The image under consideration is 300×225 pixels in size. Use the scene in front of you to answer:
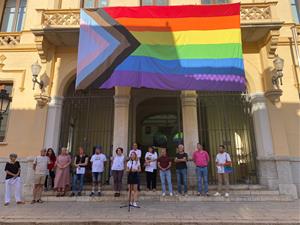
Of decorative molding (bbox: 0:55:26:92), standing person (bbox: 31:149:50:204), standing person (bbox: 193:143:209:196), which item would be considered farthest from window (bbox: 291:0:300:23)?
decorative molding (bbox: 0:55:26:92)

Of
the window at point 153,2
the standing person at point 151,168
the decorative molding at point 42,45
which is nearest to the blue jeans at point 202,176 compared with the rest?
the standing person at point 151,168

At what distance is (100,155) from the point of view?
8.64m

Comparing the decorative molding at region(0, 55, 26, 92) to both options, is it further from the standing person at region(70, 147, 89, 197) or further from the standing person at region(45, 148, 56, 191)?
the standing person at region(70, 147, 89, 197)

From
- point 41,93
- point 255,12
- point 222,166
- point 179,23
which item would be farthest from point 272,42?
point 41,93

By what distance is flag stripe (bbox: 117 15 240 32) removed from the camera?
8.68 metres

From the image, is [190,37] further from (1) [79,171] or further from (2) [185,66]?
(1) [79,171]

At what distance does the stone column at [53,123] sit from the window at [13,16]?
4301mm

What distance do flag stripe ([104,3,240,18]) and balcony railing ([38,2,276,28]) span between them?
3.77 ft

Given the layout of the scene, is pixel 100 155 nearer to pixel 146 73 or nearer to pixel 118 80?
pixel 118 80

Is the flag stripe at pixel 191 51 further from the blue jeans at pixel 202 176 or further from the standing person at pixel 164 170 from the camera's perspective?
the blue jeans at pixel 202 176

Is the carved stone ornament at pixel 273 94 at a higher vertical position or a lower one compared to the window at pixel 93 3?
lower

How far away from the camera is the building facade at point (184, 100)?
9.22 meters

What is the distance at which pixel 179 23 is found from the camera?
882 centimetres

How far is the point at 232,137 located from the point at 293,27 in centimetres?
506
